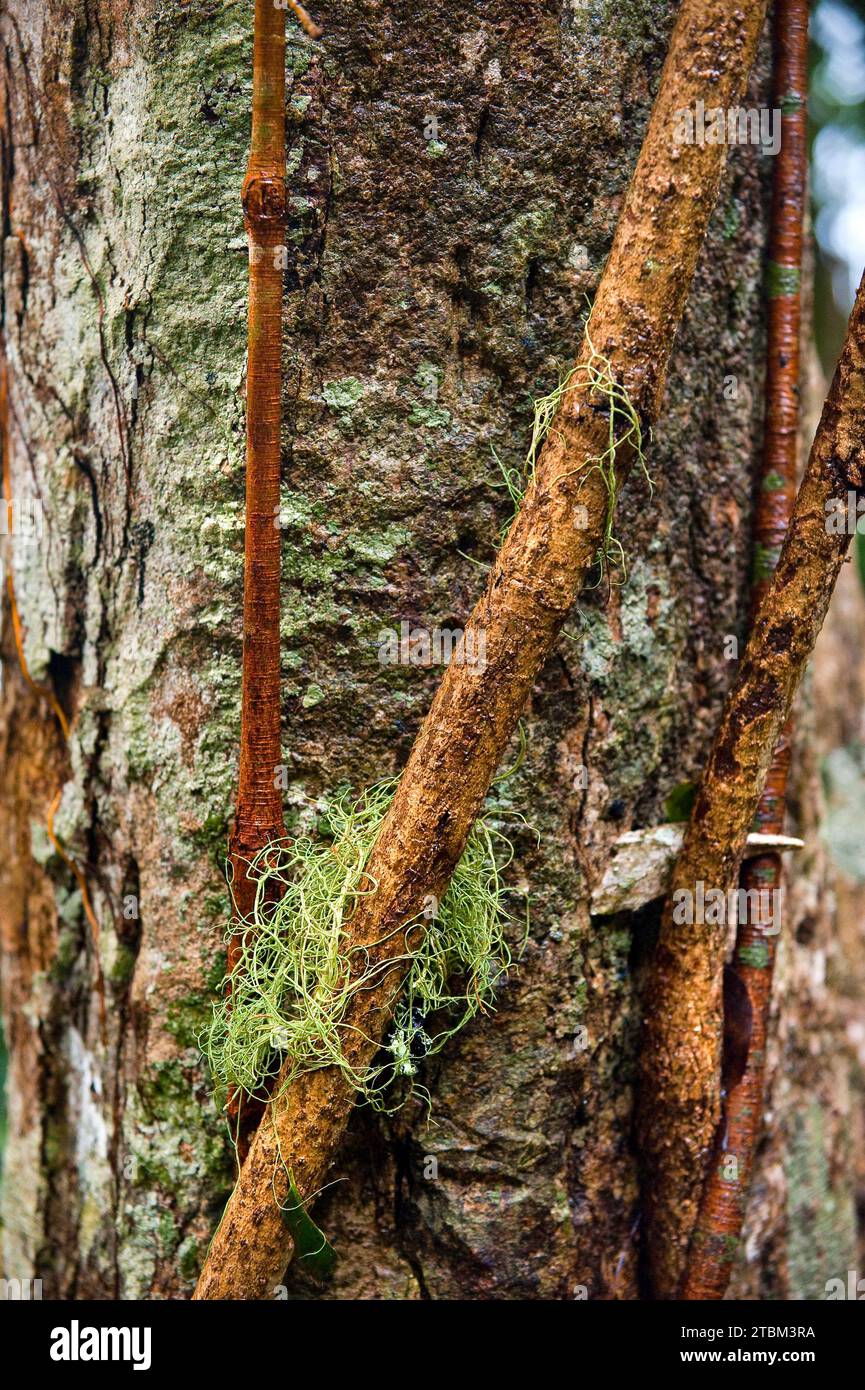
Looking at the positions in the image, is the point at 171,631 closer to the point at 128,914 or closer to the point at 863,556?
the point at 128,914

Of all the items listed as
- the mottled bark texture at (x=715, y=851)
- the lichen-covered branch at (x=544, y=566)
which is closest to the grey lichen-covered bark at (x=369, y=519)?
the mottled bark texture at (x=715, y=851)

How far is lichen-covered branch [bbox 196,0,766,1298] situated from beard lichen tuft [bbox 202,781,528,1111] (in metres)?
0.03

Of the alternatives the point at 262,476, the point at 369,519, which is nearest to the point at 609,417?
the point at 369,519

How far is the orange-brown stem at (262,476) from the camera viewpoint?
1330 millimetres

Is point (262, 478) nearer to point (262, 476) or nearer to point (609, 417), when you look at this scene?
point (262, 476)

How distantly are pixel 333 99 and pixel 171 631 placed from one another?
85 cm

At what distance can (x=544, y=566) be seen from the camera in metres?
1.36

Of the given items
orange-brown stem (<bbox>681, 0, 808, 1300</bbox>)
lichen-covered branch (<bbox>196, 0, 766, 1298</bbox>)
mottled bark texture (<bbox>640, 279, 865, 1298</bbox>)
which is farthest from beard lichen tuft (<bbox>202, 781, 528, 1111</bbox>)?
orange-brown stem (<bbox>681, 0, 808, 1300</bbox>)

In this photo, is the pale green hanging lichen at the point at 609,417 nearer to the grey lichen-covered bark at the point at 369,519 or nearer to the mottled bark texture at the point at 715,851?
the grey lichen-covered bark at the point at 369,519

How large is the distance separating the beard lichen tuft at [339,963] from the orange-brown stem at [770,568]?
0.48m

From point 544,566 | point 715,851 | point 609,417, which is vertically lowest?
point 715,851

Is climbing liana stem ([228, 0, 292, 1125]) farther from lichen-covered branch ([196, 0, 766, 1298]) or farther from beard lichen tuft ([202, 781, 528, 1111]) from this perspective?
lichen-covered branch ([196, 0, 766, 1298])

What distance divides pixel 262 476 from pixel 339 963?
0.71 m
